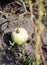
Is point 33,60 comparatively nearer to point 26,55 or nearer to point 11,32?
point 26,55

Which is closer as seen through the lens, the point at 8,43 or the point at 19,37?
the point at 19,37

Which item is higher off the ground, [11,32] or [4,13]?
[4,13]

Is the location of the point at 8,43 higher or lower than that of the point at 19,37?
lower

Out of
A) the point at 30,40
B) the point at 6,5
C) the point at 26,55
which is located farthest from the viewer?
the point at 6,5

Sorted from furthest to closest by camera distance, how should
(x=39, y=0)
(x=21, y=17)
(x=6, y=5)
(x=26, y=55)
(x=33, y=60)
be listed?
1. (x=6, y=5)
2. (x=21, y=17)
3. (x=26, y=55)
4. (x=33, y=60)
5. (x=39, y=0)

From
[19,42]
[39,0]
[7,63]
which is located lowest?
[7,63]

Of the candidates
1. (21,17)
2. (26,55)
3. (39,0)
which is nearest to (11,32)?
(21,17)

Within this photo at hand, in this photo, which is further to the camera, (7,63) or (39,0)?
(7,63)
